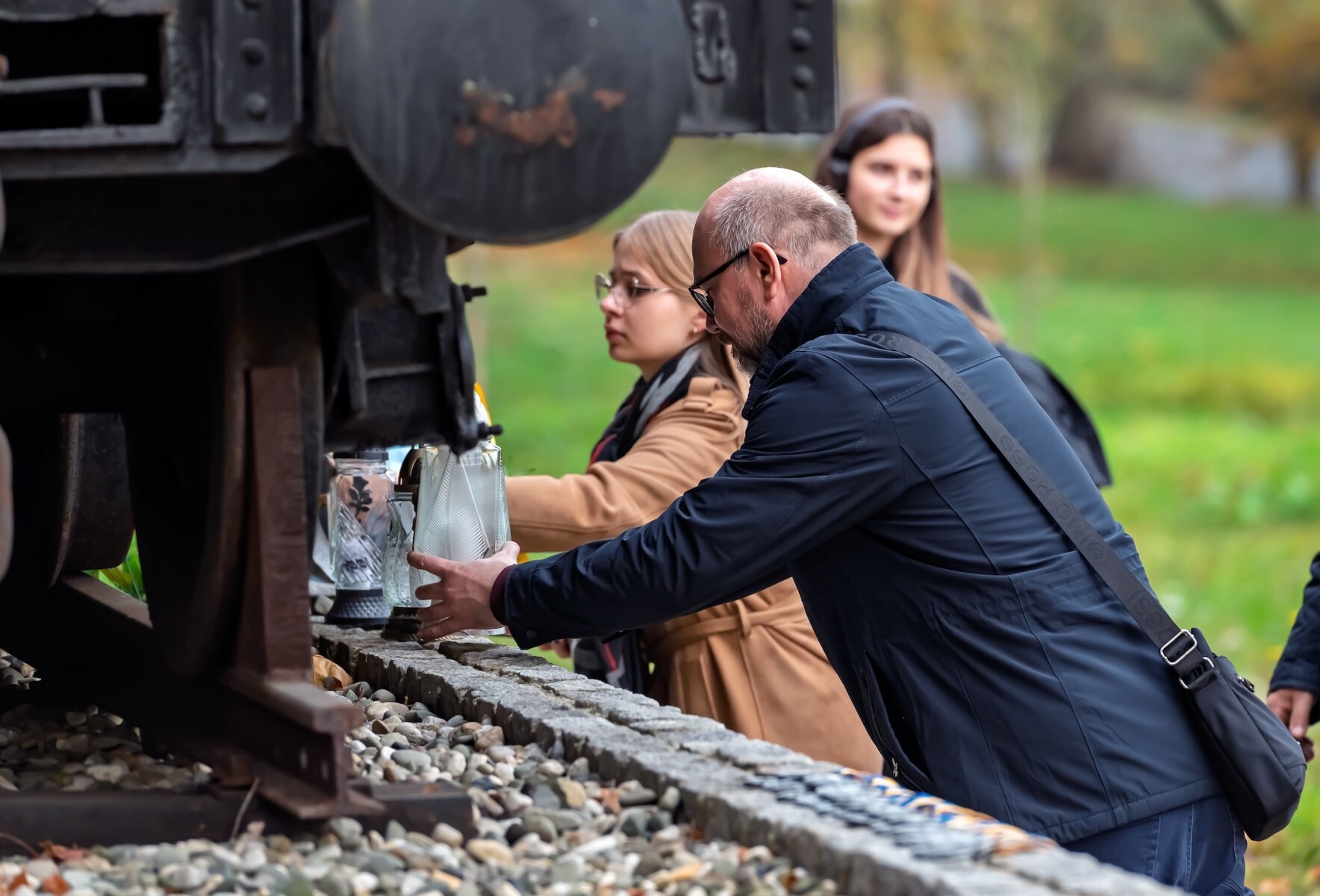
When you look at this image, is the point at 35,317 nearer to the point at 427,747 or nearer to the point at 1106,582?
the point at 427,747

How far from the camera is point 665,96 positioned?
126 inches

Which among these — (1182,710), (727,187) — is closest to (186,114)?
(727,187)

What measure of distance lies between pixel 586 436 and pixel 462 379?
14750mm

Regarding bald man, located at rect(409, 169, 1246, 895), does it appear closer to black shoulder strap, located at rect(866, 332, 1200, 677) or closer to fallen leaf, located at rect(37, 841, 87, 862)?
black shoulder strap, located at rect(866, 332, 1200, 677)

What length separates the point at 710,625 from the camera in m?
4.47

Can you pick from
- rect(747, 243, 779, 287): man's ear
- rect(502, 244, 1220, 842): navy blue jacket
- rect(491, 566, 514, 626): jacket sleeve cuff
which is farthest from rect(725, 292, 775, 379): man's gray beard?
rect(491, 566, 514, 626): jacket sleeve cuff

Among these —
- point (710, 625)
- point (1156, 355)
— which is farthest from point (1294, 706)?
point (1156, 355)

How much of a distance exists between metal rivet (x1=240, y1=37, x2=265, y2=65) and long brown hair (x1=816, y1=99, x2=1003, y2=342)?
9.34 ft

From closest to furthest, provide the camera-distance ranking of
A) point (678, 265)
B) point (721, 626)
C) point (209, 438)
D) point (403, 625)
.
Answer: point (209, 438)
point (721, 626)
point (678, 265)
point (403, 625)

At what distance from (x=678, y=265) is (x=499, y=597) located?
1.27m

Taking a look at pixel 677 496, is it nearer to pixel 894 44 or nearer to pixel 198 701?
pixel 198 701

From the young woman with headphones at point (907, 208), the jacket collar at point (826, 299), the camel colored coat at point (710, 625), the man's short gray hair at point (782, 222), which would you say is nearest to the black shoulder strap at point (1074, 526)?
the jacket collar at point (826, 299)

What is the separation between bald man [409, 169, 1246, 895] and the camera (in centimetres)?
334

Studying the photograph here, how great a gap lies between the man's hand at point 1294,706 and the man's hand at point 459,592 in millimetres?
2043
